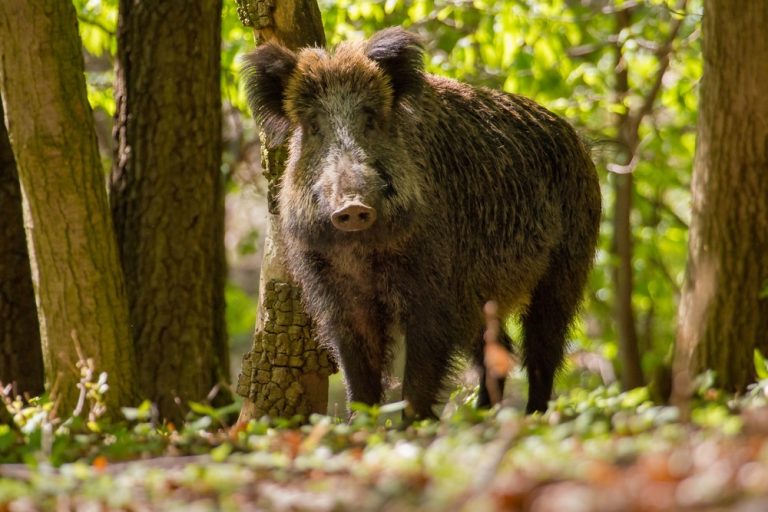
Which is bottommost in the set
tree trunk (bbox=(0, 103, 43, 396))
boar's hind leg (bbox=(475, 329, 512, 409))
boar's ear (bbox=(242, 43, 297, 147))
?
boar's hind leg (bbox=(475, 329, 512, 409))

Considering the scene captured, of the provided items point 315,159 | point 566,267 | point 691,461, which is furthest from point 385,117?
point 691,461

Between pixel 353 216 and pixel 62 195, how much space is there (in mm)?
1480

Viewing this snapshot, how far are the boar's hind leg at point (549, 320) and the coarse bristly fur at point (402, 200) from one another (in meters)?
0.15

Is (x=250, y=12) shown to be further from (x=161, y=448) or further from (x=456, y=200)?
(x=161, y=448)

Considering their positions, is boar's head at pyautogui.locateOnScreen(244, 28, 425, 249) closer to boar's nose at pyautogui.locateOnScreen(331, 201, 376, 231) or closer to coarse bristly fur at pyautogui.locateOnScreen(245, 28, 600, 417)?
coarse bristly fur at pyautogui.locateOnScreen(245, 28, 600, 417)

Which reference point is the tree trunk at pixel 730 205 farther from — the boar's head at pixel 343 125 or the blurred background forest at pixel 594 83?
the boar's head at pixel 343 125

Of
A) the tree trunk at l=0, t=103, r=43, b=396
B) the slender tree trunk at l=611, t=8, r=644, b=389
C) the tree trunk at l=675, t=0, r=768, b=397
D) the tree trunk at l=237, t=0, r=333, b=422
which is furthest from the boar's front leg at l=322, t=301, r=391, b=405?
the slender tree trunk at l=611, t=8, r=644, b=389

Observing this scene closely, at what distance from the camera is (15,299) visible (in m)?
6.36

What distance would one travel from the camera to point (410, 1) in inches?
374

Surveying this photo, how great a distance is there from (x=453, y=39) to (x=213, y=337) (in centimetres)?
507

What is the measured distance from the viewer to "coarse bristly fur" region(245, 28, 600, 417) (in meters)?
5.04

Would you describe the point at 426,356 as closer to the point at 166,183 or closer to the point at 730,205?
the point at 730,205

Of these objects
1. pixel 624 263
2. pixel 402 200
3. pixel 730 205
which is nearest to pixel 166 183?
pixel 402 200

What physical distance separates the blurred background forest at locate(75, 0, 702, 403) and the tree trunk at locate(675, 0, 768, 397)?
1.28 feet
